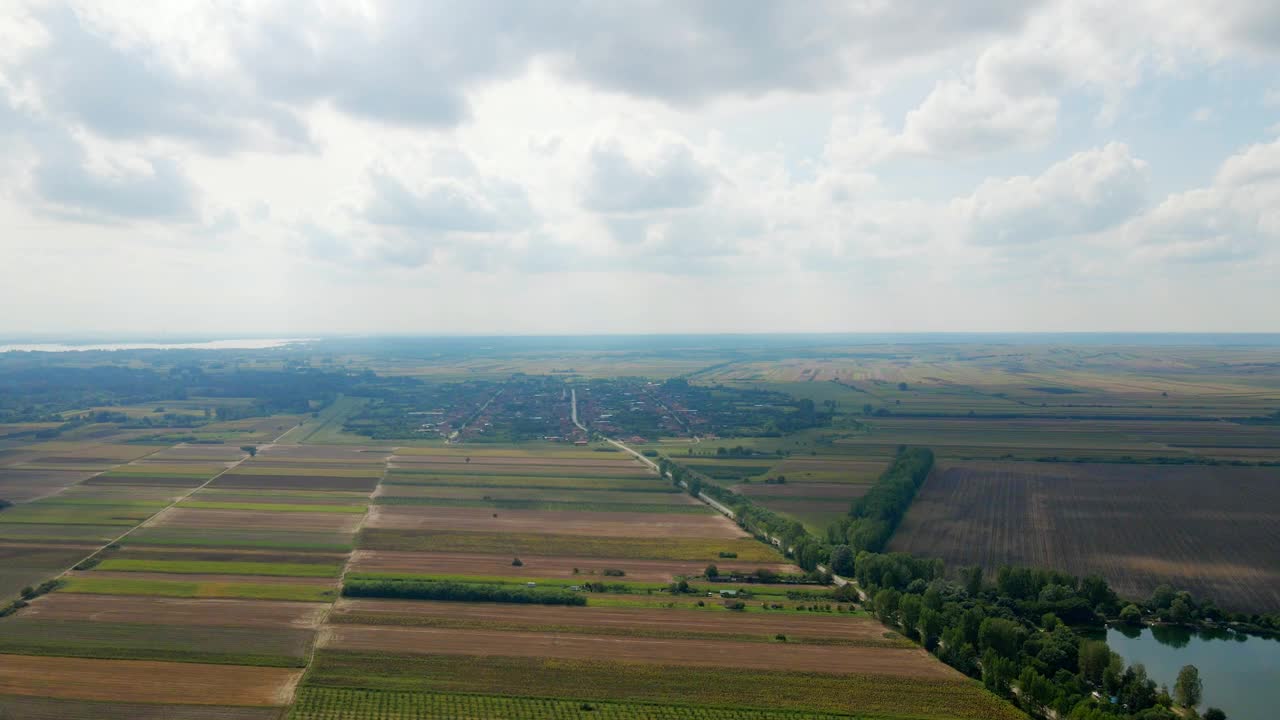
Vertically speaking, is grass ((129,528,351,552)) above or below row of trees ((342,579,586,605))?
above

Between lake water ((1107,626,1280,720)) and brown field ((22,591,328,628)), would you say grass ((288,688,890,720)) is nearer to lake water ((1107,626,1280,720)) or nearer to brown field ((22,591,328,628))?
brown field ((22,591,328,628))

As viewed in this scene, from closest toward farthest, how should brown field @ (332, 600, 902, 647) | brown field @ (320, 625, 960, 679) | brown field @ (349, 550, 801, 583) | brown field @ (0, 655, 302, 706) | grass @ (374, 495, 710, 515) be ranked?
brown field @ (0, 655, 302, 706) < brown field @ (320, 625, 960, 679) < brown field @ (332, 600, 902, 647) < brown field @ (349, 550, 801, 583) < grass @ (374, 495, 710, 515)

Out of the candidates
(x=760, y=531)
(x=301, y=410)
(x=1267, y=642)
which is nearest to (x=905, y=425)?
(x=760, y=531)

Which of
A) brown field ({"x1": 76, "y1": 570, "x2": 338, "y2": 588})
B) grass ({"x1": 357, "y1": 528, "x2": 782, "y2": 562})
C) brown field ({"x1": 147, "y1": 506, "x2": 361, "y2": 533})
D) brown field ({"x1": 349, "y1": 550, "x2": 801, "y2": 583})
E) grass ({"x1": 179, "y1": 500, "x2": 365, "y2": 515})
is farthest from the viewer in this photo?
grass ({"x1": 179, "y1": 500, "x2": 365, "y2": 515})

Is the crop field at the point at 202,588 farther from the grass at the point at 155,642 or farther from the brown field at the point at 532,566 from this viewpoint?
the grass at the point at 155,642

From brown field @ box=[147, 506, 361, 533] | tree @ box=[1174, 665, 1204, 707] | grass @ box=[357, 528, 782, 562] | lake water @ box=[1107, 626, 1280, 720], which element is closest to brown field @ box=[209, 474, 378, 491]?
brown field @ box=[147, 506, 361, 533]

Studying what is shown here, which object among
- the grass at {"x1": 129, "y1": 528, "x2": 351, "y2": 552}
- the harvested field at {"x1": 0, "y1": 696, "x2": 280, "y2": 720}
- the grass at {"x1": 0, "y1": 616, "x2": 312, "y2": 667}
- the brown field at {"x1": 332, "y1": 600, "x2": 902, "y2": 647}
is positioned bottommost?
the brown field at {"x1": 332, "y1": 600, "x2": 902, "y2": 647}

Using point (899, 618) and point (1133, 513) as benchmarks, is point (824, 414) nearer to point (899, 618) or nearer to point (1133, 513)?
point (1133, 513)

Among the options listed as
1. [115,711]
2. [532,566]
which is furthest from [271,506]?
[115,711]
